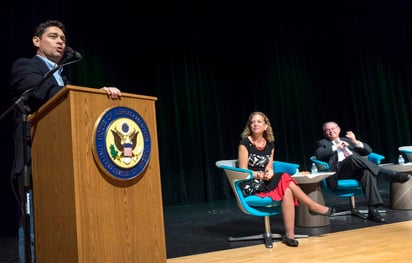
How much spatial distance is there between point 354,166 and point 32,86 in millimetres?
2920

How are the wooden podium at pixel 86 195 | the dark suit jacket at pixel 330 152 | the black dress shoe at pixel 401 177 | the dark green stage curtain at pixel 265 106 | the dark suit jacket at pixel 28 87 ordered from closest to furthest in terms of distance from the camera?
1. the wooden podium at pixel 86 195
2. the dark suit jacket at pixel 28 87
3. the black dress shoe at pixel 401 177
4. the dark suit jacket at pixel 330 152
5. the dark green stage curtain at pixel 265 106

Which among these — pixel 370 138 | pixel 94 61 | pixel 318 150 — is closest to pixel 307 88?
pixel 370 138

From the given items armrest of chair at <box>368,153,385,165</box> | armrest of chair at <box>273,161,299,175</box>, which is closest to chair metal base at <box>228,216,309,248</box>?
armrest of chair at <box>273,161,299,175</box>

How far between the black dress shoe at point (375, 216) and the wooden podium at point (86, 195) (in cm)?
247

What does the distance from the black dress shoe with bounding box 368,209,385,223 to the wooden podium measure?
2.47m

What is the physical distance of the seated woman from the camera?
2.67 metres

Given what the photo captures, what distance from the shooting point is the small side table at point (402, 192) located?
145 inches

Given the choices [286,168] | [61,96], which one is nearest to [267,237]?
[286,168]

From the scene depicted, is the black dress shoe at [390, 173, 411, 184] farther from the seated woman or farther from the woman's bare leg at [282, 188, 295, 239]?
the woman's bare leg at [282, 188, 295, 239]

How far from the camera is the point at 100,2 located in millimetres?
5273

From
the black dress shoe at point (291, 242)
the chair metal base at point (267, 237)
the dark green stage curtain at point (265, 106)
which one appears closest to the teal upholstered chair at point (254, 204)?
the chair metal base at point (267, 237)

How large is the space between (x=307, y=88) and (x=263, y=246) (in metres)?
4.86

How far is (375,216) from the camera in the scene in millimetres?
3225

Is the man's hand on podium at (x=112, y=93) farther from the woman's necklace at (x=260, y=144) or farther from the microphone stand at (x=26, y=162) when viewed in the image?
the woman's necklace at (x=260, y=144)
